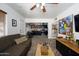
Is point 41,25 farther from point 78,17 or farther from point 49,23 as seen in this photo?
point 78,17

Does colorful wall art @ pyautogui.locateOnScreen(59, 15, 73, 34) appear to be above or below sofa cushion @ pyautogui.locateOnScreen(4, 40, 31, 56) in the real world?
above

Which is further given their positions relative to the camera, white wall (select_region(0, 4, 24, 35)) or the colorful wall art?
the colorful wall art

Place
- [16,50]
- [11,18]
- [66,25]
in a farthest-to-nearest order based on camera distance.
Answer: [66,25]
[11,18]
[16,50]

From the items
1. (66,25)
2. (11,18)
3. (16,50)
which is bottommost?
(16,50)

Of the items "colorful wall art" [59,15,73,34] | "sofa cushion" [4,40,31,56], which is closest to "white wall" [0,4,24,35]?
"sofa cushion" [4,40,31,56]

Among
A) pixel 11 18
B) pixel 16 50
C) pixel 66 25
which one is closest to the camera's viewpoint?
pixel 16 50

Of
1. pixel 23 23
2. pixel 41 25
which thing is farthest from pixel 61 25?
pixel 23 23

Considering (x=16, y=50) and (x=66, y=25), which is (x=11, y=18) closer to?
(x=16, y=50)

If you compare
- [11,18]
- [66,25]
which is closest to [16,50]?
[11,18]

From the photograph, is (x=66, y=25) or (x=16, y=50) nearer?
(x=16, y=50)

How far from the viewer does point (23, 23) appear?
2748 mm

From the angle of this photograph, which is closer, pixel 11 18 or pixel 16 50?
pixel 16 50

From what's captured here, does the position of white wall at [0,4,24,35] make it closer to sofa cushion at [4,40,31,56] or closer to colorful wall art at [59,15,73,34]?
sofa cushion at [4,40,31,56]

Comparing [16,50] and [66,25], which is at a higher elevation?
[66,25]
